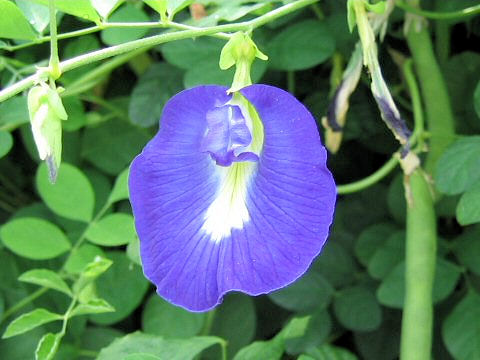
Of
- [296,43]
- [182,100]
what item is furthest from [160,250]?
[296,43]

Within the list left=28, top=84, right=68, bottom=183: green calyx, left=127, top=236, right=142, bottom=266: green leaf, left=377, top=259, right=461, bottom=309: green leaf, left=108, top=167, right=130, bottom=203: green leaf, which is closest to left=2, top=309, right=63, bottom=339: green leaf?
left=127, top=236, right=142, bottom=266: green leaf

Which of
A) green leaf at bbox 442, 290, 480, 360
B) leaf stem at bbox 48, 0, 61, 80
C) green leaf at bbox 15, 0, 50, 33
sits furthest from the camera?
green leaf at bbox 442, 290, 480, 360

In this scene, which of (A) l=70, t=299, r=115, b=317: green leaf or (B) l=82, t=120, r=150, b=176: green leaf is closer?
(A) l=70, t=299, r=115, b=317: green leaf

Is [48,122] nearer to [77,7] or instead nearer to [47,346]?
[77,7]

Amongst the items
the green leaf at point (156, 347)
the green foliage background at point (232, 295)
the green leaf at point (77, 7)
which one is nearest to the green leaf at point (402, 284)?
the green foliage background at point (232, 295)

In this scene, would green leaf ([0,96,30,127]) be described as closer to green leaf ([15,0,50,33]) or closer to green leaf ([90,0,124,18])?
green leaf ([15,0,50,33])

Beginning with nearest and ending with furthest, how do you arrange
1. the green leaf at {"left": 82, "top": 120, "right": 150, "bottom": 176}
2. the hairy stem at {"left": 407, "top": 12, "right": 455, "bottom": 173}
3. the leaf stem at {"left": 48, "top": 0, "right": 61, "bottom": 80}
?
the leaf stem at {"left": 48, "top": 0, "right": 61, "bottom": 80} < the hairy stem at {"left": 407, "top": 12, "right": 455, "bottom": 173} < the green leaf at {"left": 82, "top": 120, "right": 150, "bottom": 176}

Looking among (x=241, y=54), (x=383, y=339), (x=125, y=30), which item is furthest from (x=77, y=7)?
(x=383, y=339)
